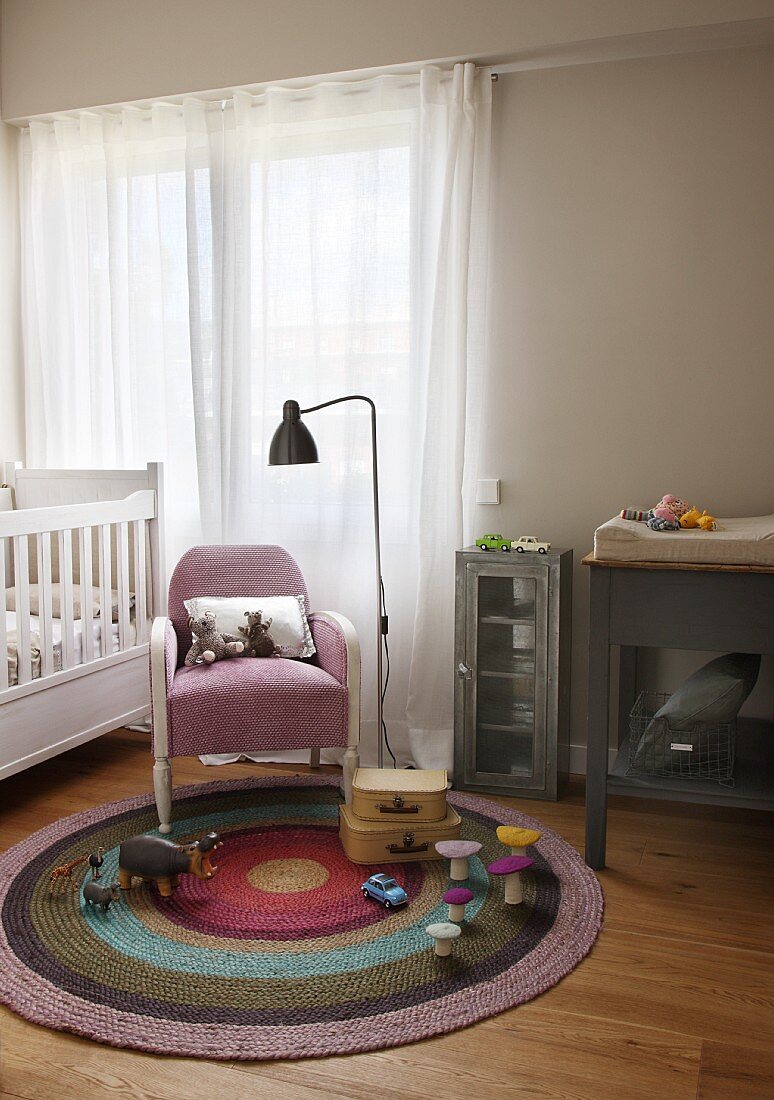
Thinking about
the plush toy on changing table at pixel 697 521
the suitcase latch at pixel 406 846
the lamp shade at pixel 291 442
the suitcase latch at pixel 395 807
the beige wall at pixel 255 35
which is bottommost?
the suitcase latch at pixel 406 846

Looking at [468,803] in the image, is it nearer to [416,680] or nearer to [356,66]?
[416,680]

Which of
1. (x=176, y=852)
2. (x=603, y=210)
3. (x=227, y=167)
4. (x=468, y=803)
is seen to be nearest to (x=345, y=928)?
(x=176, y=852)

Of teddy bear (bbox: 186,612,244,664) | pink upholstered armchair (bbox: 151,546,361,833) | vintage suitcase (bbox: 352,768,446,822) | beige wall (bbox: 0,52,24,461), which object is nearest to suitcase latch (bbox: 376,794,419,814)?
vintage suitcase (bbox: 352,768,446,822)

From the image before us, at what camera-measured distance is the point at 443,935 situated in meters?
1.93

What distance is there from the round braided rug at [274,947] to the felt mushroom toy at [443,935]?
25mm

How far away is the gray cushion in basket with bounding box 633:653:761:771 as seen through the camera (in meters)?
2.30

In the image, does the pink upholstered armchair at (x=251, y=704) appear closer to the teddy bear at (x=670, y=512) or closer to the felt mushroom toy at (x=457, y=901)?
the felt mushroom toy at (x=457, y=901)

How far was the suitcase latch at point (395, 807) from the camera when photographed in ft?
7.83

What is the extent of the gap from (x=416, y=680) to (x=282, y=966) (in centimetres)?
134

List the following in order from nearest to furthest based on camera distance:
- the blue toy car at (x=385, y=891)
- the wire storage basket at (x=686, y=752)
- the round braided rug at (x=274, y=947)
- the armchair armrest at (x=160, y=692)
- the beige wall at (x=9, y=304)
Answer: the round braided rug at (x=274, y=947)
the blue toy car at (x=385, y=891)
the wire storage basket at (x=686, y=752)
the armchair armrest at (x=160, y=692)
the beige wall at (x=9, y=304)

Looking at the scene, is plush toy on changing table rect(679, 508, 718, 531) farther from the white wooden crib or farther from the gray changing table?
the white wooden crib

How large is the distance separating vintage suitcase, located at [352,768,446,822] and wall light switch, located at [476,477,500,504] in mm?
1055

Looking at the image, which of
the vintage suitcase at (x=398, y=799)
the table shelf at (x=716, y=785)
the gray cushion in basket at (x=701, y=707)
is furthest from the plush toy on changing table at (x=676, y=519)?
the vintage suitcase at (x=398, y=799)

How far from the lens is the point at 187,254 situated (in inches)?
131
